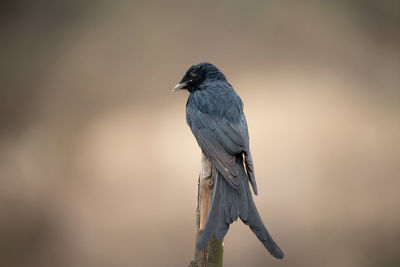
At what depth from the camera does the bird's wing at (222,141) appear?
108 inches

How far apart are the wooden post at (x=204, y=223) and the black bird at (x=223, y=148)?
0.31 ft

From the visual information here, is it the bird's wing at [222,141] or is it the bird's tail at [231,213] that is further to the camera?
the bird's wing at [222,141]

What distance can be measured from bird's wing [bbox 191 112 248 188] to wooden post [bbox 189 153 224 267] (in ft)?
0.36

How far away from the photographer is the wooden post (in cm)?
262

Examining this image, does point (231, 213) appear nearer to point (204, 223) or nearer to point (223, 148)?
point (204, 223)

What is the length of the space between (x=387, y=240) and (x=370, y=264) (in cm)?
37

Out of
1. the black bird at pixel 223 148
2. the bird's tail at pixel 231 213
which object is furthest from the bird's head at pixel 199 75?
the bird's tail at pixel 231 213

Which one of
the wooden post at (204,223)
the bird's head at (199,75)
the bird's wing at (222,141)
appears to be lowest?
the wooden post at (204,223)

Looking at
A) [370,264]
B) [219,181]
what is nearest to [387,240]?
[370,264]

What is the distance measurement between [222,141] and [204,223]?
615 millimetres

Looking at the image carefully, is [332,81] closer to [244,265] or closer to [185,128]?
[185,128]

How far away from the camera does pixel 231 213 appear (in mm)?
2479

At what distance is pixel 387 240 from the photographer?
17.6 ft

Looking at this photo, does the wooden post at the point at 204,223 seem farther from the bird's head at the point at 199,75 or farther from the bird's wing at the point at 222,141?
the bird's head at the point at 199,75
